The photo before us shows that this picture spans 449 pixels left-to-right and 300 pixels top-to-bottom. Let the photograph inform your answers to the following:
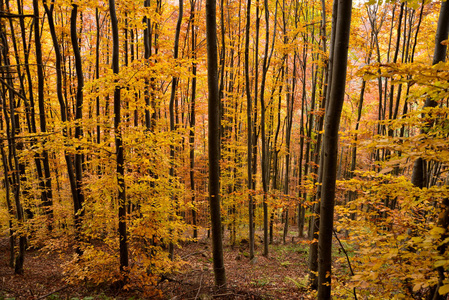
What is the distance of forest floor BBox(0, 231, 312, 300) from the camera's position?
16.9 feet

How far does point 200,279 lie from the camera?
196 inches

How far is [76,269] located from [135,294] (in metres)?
1.54

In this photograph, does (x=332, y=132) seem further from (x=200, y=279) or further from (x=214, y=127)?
(x=200, y=279)

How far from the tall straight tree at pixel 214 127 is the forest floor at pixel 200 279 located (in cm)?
74

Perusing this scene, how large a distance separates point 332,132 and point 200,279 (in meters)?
4.10

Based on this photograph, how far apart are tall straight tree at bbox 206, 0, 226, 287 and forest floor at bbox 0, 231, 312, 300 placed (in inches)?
29.0

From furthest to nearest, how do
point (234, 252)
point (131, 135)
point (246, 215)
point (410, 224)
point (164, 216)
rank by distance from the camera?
point (246, 215) → point (234, 252) → point (164, 216) → point (131, 135) → point (410, 224)

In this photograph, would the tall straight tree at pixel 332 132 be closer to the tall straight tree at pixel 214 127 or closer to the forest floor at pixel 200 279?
the tall straight tree at pixel 214 127

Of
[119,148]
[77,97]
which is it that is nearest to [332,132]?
[119,148]

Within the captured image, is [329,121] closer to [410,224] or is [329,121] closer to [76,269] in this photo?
[410,224]

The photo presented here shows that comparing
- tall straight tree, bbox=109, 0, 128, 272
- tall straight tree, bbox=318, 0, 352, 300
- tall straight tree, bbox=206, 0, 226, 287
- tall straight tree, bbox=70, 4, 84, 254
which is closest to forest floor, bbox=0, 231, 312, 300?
tall straight tree, bbox=206, 0, 226, 287

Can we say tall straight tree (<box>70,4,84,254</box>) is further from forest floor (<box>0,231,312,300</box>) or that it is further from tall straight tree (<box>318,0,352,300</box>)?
tall straight tree (<box>318,0,352,300</box>)

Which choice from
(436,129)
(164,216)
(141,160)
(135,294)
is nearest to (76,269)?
(135,294)

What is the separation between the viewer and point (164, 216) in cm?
589
